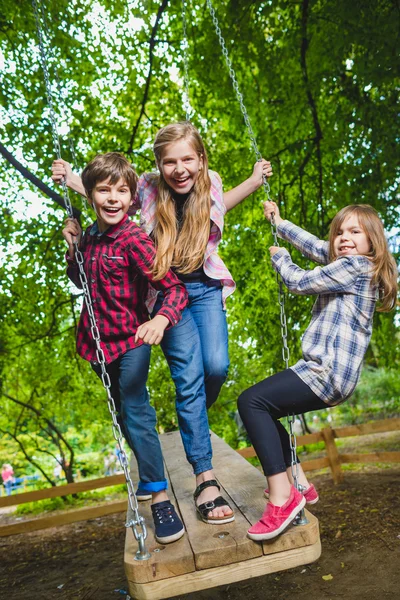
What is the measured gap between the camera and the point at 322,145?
681 centimetres

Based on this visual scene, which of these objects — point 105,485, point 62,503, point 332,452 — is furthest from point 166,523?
point 62,503

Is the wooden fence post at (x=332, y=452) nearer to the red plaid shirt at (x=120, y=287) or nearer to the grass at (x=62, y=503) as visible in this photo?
the grass at (x=62, y=503)

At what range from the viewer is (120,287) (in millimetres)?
2459

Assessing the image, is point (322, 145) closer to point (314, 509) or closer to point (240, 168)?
point (240, 168)

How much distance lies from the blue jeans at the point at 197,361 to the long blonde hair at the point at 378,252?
1.94ft

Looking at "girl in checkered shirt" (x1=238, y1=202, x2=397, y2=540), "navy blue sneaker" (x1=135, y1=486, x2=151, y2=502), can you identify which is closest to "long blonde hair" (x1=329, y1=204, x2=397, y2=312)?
"girl in checkered shirt" (x1=238, y1=202, x2=397, y2=540)

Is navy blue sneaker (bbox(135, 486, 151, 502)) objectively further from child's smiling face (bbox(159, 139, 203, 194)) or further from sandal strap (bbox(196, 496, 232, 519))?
child's smiling face (bbox(159, 139, 203, 194))

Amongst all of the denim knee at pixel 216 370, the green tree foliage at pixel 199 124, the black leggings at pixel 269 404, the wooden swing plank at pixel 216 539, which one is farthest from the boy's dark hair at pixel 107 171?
the green tree foliage at pixel 199 124

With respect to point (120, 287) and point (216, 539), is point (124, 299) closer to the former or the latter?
point (120, 287)

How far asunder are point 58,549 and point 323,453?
194 inches

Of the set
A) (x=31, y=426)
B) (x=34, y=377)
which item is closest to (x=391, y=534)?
(x=34, y=377)

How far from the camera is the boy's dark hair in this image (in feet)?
8.13

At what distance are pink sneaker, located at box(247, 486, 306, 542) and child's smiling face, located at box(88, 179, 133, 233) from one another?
1282 millimetres

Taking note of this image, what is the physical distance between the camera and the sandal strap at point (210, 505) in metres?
2.26
